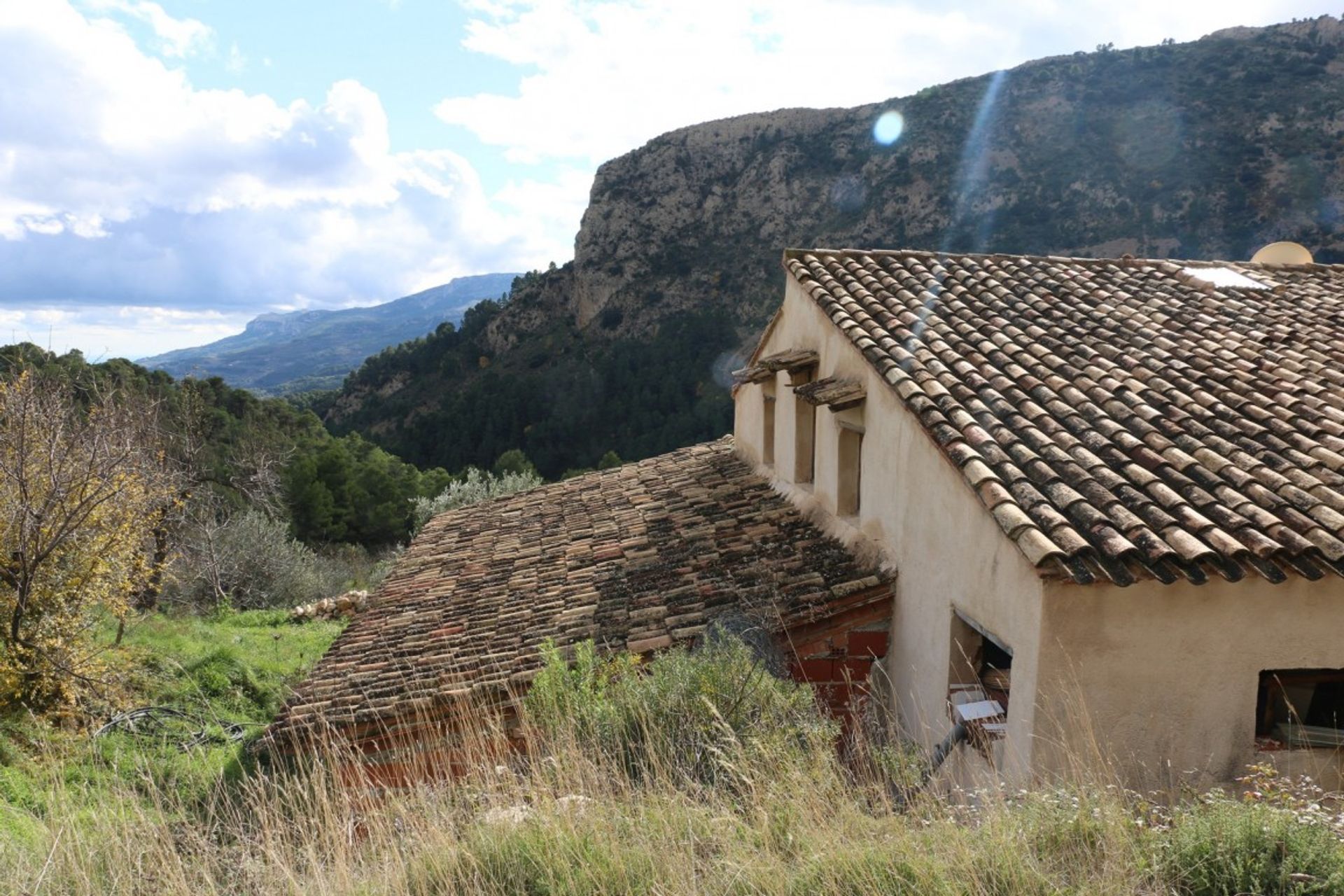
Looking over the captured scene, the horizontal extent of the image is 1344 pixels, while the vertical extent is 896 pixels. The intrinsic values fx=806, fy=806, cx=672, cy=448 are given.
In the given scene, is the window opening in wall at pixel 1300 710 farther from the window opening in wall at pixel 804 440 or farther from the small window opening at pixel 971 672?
the window opening in wall at pixel 804 440

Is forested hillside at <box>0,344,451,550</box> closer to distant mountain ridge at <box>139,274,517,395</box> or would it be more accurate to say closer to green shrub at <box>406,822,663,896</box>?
green shrub at <box>406,822,663,896</box>

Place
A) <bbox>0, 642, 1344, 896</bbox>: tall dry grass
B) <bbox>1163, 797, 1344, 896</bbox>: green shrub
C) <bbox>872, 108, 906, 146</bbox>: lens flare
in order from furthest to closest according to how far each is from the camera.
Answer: <bbox>872, 108, 906, 146</bbox>: lens flare, <bbox>0, 642, 1344, 896</bbox>: tall dry grass, <bbox>1163, 797, 1344, 896</bbox>: green shrub

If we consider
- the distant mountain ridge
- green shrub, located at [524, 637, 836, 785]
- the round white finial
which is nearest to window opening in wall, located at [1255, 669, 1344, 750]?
green shrub, located at [524, 637, 836, 785]

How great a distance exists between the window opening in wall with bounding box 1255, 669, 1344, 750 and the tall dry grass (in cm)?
121

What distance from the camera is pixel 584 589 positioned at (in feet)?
28.1

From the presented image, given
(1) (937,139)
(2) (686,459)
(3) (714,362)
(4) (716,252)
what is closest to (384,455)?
(3) (714,362)

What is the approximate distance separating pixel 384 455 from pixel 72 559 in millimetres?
24135

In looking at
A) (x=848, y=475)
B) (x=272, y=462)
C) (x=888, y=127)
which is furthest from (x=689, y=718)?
(x=888, y=127)

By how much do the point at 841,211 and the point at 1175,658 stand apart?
56657 mm

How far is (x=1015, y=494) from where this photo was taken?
5082 mm

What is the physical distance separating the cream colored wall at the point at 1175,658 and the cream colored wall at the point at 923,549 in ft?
0.70

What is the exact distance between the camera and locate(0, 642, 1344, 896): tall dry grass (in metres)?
2.90

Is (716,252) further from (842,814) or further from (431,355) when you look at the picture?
(842,814)

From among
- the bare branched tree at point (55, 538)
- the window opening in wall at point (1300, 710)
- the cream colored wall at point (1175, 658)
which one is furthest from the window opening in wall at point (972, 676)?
the bare branched tree at point (55, 538)
